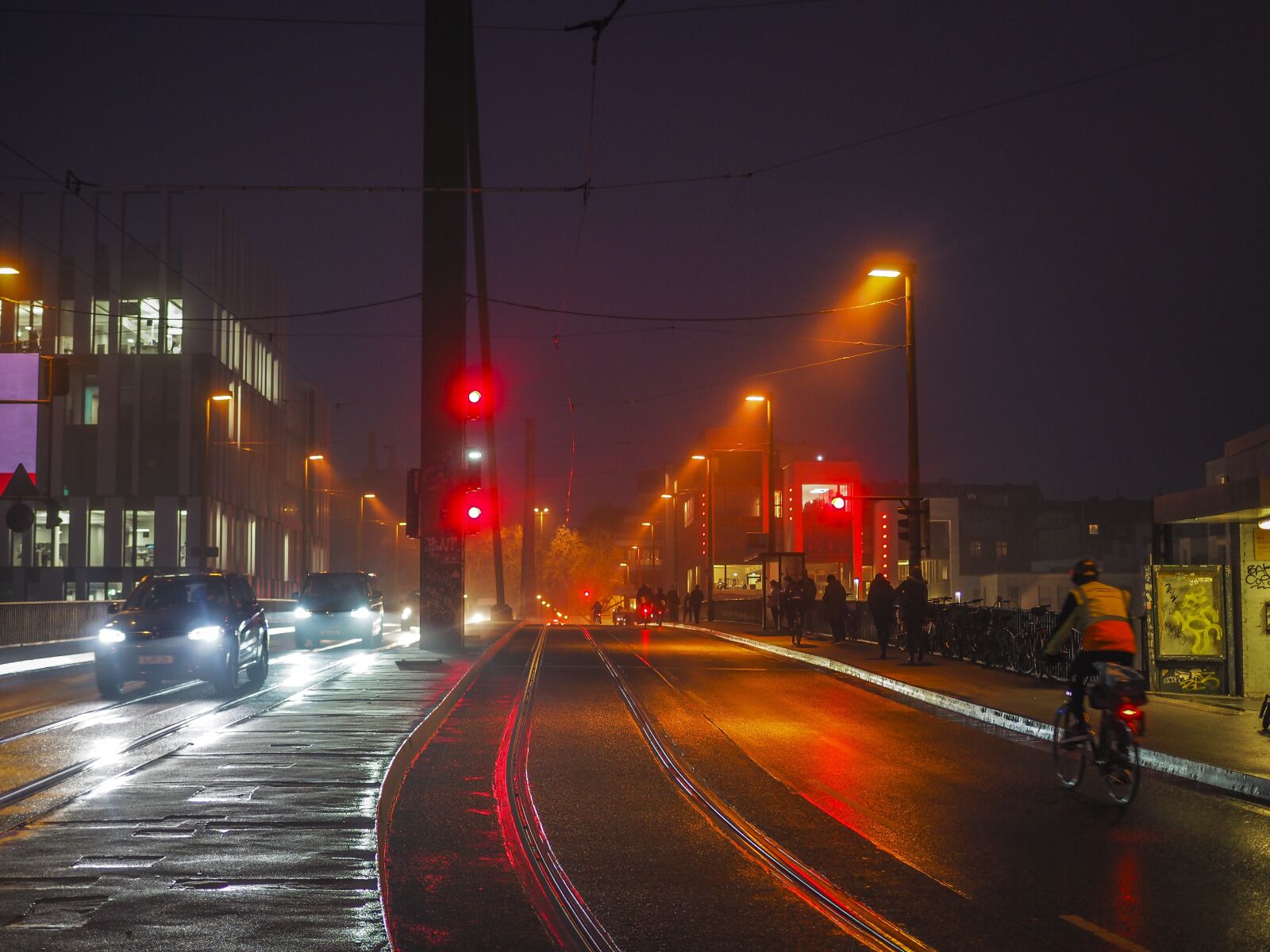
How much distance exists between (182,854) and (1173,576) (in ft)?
47.5

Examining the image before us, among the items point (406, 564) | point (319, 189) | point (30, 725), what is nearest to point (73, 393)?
point (319, 189)

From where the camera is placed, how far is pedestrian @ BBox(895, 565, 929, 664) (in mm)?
24531

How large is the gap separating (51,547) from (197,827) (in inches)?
2383

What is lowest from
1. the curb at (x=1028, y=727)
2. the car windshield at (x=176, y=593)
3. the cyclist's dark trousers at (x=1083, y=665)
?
the curb at (x=1028, y=727)

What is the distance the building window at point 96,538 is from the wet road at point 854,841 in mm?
53222

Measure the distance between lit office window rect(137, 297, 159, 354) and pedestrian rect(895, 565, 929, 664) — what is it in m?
50.2

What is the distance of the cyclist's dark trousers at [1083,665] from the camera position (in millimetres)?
11211

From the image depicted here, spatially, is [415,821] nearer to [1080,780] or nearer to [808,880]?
[808,880]

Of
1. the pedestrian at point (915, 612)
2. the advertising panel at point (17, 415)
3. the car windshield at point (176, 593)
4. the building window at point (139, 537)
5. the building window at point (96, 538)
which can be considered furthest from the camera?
the building window at point (139, 537)

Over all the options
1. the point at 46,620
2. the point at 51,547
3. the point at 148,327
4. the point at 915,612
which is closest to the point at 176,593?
the point at 46,620

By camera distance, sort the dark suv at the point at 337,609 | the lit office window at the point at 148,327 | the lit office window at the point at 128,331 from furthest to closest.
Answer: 1. the lit office window at the point at 148,327
2. the lit office window at the point at 128,331
3. the dark suv at the point at 337,609

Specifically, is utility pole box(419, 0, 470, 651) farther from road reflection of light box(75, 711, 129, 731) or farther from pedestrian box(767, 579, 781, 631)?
pedestrian box(767, 579, 781, 631)

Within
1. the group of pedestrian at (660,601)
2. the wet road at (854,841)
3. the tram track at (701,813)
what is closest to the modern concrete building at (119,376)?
the group of pedestrian at (660,601)

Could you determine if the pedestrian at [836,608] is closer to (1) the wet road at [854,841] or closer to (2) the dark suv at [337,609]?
(2) the dark suv at [337,609]
